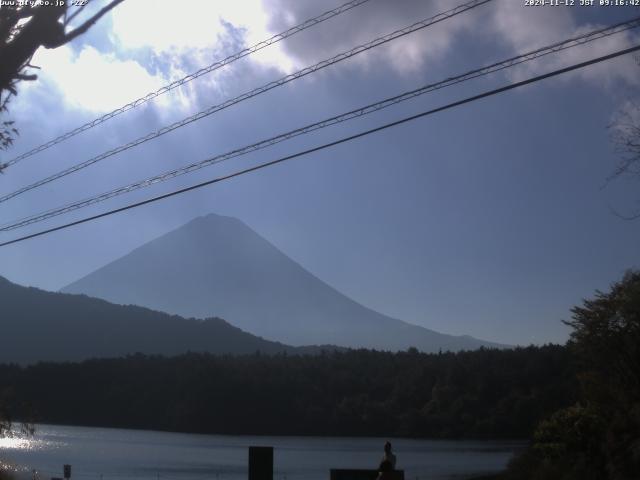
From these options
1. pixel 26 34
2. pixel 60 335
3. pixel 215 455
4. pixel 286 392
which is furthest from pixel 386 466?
pixel 60 335

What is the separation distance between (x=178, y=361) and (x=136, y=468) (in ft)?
192

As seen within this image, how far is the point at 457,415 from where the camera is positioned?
10125cm

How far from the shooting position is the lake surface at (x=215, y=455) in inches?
2436

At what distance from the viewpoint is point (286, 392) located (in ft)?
391

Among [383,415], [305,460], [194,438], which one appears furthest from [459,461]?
[194,438]

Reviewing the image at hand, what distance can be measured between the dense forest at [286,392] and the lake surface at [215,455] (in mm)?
3077

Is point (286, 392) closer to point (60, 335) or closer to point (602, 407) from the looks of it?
point (60, 335)

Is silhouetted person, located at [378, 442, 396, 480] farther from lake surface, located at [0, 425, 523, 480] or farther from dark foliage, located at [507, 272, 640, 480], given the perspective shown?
lake surface, located at [0, 425, 523, 480]

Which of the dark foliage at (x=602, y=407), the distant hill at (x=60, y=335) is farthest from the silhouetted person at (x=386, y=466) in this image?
the distant hill at (x=60, y=335)

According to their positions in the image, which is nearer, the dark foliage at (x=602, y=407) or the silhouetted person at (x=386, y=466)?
the silhouetted person at (x=386, y=466)

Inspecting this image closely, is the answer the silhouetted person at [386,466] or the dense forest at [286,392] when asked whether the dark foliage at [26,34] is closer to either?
the silhouetted person at [386,466]

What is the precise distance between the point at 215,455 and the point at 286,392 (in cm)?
3764

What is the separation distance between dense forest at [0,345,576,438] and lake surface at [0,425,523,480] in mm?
3077

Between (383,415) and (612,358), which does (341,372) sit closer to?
(383,415)
